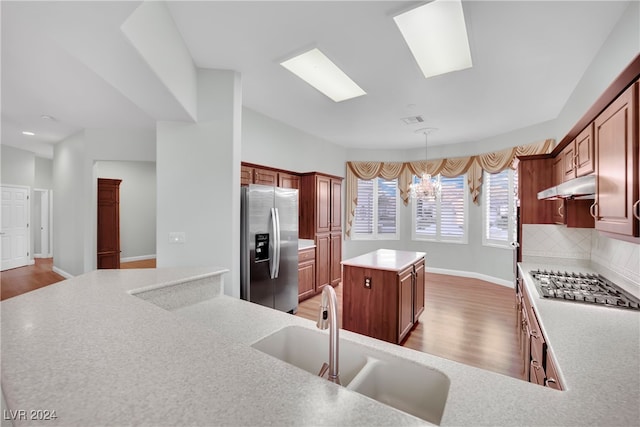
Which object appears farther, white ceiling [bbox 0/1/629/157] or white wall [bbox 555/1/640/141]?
white wall [bbox 555/1/640/141]

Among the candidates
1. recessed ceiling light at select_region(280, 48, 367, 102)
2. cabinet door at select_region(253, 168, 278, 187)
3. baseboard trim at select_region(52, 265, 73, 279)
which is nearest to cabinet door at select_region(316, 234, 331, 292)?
cabinet door at select_region(253, 168, 278, 187)

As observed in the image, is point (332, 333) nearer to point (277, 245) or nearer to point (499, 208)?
point (277, 245)

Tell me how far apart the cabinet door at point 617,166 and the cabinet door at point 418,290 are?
6.64 ft

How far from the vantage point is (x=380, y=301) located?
9.90ft

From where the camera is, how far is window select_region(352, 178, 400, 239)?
6922 mm

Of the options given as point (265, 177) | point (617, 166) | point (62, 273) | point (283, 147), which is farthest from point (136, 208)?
point (617, 166)

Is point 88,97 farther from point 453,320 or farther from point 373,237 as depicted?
point 373,237

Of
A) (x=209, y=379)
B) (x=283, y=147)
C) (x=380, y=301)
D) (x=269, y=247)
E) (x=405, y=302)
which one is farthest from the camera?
(x=283, y=147)

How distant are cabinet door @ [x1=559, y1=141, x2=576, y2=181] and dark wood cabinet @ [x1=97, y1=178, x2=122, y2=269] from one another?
7061 mm

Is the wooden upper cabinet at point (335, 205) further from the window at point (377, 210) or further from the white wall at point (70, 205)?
the white wall at point (70, 205)

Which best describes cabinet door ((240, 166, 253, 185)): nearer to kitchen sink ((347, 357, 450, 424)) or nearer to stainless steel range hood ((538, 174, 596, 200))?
kitchen sink ((347, 357, 450, 424))

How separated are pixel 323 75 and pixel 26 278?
6.64 m

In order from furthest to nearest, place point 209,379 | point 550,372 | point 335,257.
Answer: point 335,257
point 550,372
point 209,379

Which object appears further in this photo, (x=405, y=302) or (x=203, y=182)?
(x=405, y=302)
